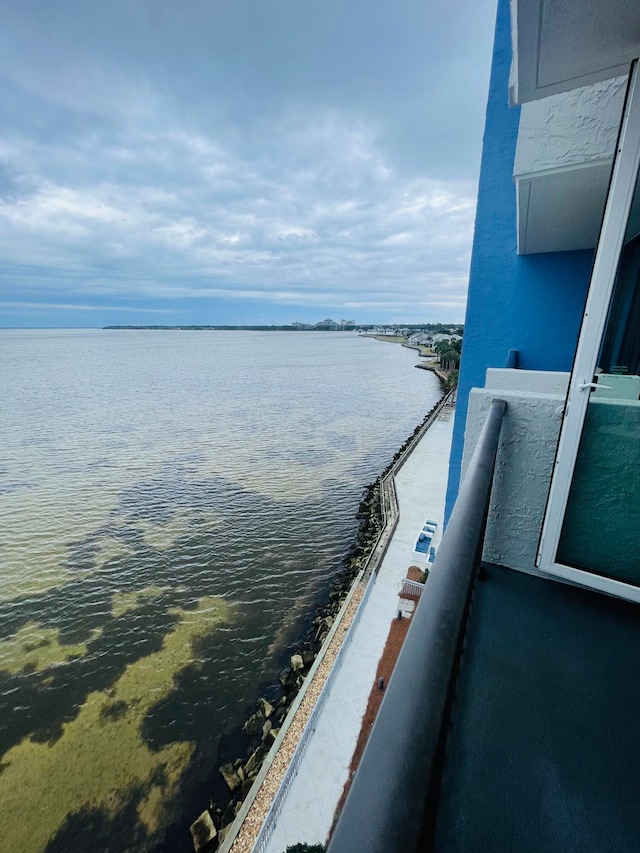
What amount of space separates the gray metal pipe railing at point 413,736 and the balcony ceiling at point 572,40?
6.53 ft

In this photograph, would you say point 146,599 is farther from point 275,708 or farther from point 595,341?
point 595,341

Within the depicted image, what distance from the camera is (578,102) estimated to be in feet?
8.55

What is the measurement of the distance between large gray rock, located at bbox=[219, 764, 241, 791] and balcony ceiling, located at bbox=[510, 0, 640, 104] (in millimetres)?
11441

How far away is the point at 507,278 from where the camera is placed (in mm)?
6234

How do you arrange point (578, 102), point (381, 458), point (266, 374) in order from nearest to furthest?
1. point (578, 102)
2. point (381, 458)
3. point (266, 374)

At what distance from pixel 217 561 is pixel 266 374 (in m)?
64.0

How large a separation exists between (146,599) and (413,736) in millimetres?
15669

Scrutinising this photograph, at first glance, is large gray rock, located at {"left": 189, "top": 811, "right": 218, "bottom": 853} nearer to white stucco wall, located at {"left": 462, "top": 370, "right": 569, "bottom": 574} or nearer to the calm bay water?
the calm bay water

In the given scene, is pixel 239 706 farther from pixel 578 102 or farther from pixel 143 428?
pixel 143 428

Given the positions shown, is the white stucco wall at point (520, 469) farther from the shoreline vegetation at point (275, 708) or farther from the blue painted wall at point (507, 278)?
the shoreline vegetation at point (275, 708)

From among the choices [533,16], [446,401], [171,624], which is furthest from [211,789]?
[446,401]

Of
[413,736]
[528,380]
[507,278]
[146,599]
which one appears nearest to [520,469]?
[413,736]

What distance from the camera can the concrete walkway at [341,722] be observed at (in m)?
6.14

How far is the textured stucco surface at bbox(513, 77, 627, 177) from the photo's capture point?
99.0 inches
